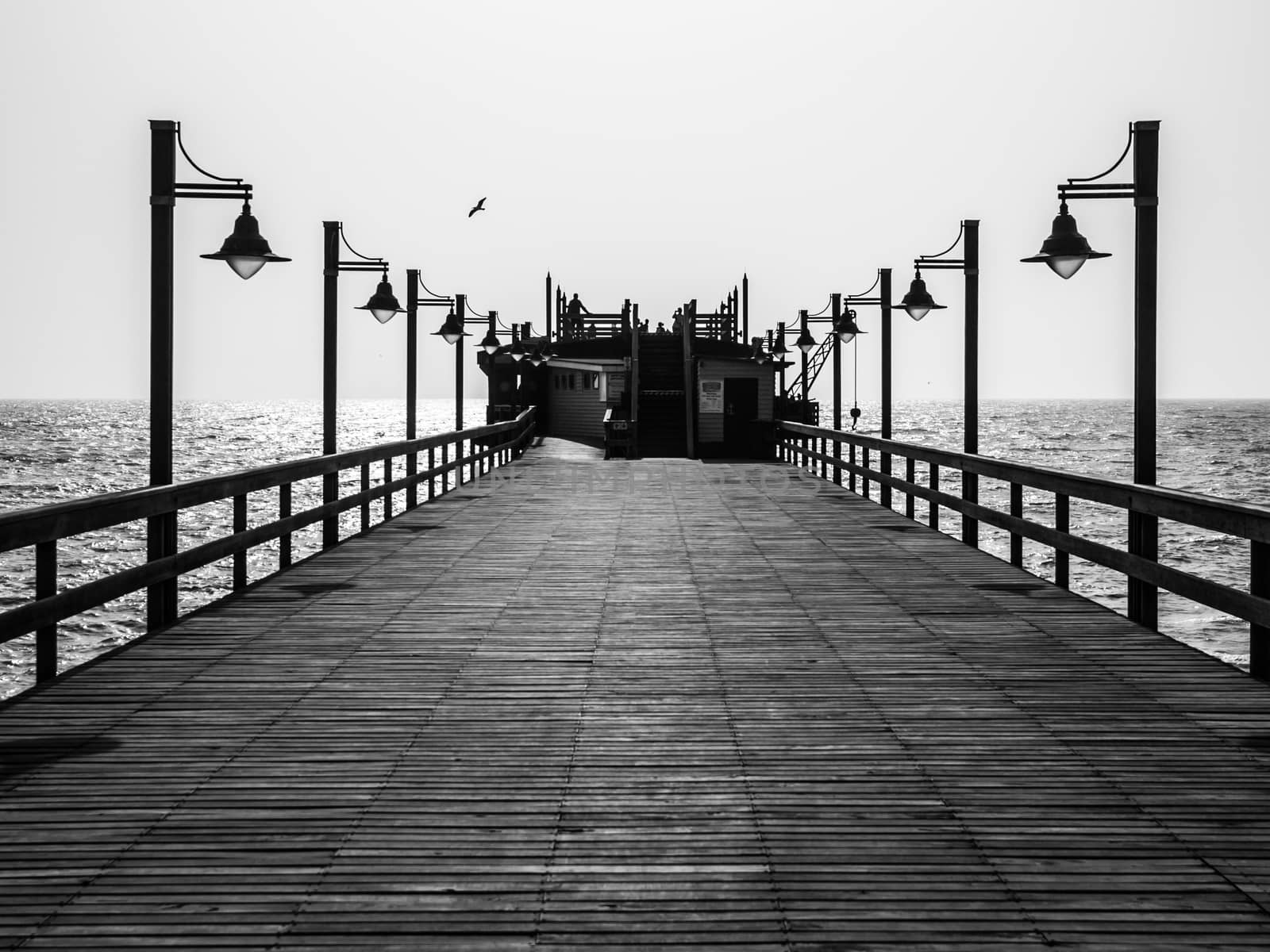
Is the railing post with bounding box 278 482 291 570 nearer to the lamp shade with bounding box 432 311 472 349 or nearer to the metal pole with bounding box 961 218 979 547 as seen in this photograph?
the metal pole with bounding box 961 218 979 547

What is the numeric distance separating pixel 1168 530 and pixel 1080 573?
10.2 meters

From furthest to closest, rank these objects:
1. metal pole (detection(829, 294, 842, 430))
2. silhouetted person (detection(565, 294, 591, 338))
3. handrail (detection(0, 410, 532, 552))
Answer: silhouetted person (detection(565, 294, 591, 338)) → metal pole (detection(829, 294, 842, 430)) → handrail (detection(0, 410, 532, 552))

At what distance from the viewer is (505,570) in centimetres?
1123

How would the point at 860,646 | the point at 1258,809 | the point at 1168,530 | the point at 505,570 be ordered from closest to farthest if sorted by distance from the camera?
the point at 1258,809
the point at 860,646
the point at 505,570
the point at 1168,530

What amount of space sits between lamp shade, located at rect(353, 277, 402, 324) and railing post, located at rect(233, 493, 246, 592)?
7951 mm

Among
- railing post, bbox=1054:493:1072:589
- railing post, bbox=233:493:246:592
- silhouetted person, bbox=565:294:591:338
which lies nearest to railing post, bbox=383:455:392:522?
railing post, bbox=233:493:246:592

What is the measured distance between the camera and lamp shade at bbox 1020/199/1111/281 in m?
10.4

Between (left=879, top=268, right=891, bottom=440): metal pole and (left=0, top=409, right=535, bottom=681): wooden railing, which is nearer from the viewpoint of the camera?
(left=0, top=409, right=535, bottom=681): wooden railing

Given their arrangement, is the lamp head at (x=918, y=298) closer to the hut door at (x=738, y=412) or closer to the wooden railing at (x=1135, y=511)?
the wooden railing at (x=1135, y=511)

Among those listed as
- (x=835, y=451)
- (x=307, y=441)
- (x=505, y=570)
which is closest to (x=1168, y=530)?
(x=835, y=451)

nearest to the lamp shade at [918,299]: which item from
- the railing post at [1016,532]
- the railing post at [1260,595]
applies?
the railing post at [1016,532]

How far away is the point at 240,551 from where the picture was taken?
396 inches

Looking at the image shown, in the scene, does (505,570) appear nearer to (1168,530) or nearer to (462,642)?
(462,642)

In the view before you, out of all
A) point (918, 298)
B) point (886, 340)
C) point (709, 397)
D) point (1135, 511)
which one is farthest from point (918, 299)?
point (709, 397)
